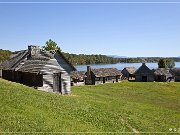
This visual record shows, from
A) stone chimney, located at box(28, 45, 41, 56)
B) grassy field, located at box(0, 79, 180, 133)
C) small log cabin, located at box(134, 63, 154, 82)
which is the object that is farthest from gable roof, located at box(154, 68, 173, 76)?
grassy field, located at box(0, 79, 180, 133)

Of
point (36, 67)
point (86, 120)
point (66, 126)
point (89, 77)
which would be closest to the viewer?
point (66, 126)

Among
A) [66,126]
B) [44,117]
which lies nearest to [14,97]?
[44,117]

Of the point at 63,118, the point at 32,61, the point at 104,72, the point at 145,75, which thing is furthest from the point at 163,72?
the point at 63,118

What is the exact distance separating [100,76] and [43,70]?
146 feet

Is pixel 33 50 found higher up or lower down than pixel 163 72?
higher up

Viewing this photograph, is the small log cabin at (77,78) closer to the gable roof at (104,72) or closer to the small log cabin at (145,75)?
the gable roof at (104,72)

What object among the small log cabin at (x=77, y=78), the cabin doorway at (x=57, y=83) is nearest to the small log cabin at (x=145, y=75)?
the small log cabin at (x=77, y=78)

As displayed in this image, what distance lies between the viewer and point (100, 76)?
82.2 metres

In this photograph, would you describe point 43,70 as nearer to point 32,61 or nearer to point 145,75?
point 32,61

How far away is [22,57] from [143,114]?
66.6ft

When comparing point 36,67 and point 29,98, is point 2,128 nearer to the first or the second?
point 29,98

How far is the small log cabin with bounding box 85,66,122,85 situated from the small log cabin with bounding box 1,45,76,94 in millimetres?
39749

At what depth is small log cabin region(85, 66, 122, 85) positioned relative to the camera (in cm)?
8194

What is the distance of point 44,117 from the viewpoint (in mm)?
22141
